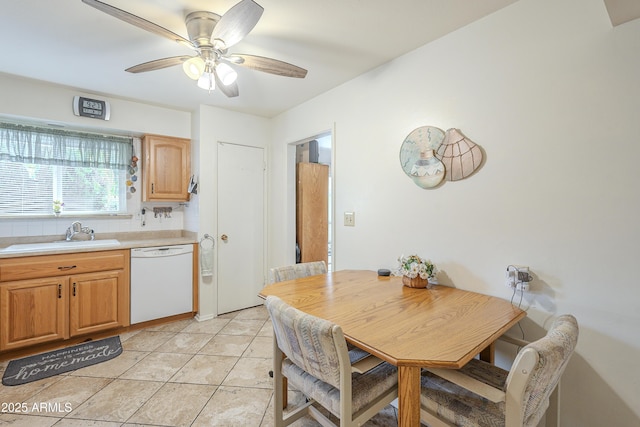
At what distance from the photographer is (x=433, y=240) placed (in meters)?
1.93

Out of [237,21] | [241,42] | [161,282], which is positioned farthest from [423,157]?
[161,282]

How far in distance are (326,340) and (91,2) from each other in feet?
5.70

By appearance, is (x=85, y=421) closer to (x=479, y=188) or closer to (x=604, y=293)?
(x=479, y=188)

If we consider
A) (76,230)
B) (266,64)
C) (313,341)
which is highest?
(266,64)

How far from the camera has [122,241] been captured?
310 centimetres

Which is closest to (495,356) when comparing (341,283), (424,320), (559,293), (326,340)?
(559,293)

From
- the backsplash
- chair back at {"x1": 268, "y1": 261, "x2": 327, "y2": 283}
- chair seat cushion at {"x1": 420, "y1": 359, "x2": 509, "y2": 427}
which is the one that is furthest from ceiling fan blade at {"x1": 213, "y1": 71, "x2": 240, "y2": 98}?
chair seat cushion at {"x1": 420, "y1": 359, "x2": 509, "y2": 427}

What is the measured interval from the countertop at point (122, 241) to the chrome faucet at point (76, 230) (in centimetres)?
6

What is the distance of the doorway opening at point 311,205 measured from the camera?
359cm

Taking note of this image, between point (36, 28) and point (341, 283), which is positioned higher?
point (36, 28)

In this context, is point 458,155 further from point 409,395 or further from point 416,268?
point 409,395

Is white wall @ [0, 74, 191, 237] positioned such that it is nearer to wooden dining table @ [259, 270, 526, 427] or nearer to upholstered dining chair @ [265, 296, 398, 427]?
wooden dining table @ [259, 270, 526, 427]

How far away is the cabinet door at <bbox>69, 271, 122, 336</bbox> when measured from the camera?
2.50 meters

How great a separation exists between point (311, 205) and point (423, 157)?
6.42 feet
